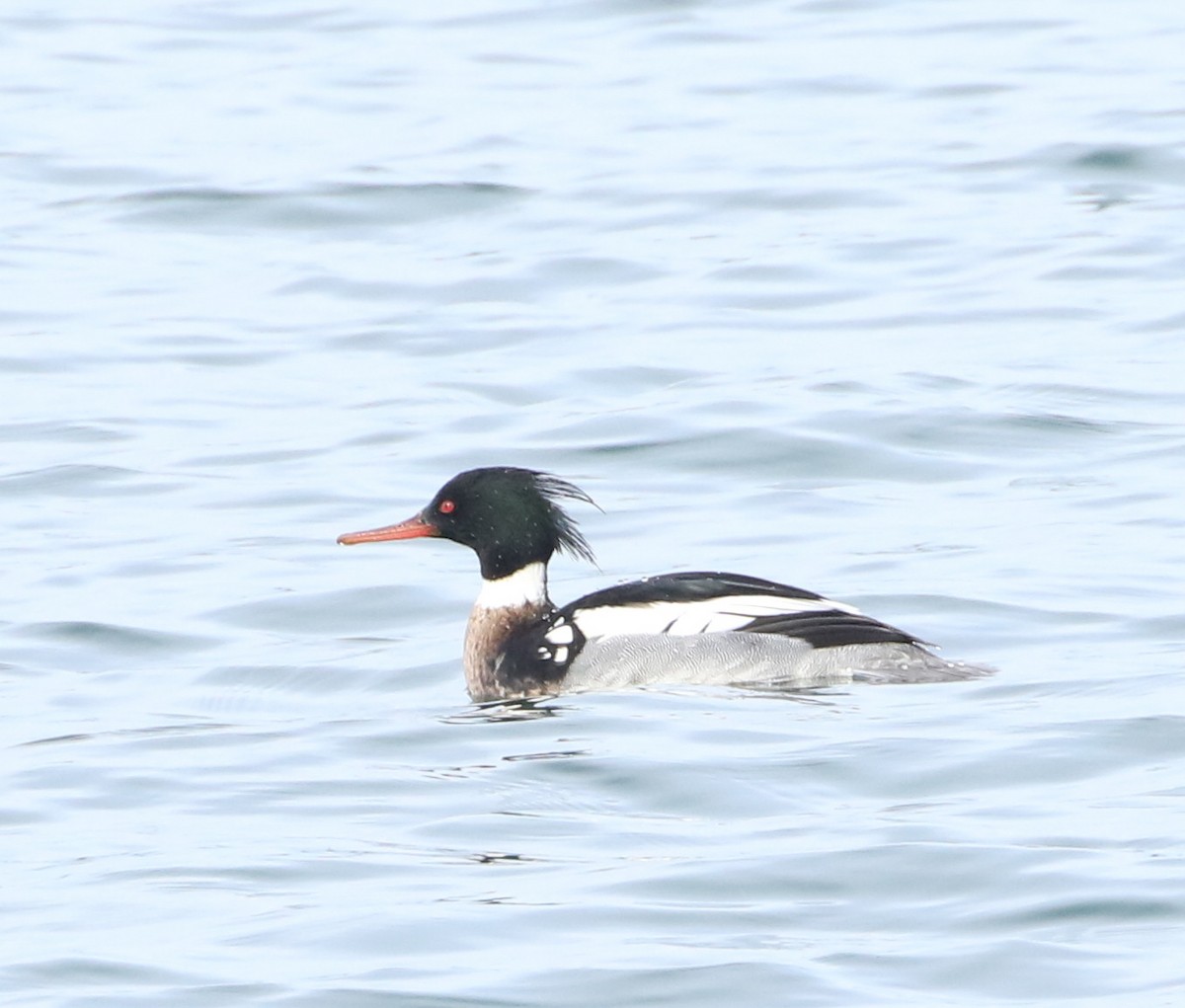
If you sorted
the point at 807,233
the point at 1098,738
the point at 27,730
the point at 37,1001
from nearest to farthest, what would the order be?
the point at 37,1001, the point at 1098,738, the point at 27,730, the point at 807,233

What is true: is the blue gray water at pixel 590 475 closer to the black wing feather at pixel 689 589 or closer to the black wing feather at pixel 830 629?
the black wing feather at pixel 830 629

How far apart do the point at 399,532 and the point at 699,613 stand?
4.44 feet

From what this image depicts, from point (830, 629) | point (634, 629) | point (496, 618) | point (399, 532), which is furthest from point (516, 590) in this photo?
point (830, 629)

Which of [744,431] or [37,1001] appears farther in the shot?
[744,431]

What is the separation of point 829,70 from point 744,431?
10.4 meters

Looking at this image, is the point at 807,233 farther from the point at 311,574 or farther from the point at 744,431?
the point at 311,574

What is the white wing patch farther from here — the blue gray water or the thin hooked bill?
the thin hooked bill

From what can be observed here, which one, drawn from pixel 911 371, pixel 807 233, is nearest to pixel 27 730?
pixel 911 371

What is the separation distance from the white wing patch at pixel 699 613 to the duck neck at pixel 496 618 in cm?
43

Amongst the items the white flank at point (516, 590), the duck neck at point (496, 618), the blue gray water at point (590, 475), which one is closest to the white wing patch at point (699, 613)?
the blue gray water at point (590, 475)

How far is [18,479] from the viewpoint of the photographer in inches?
524

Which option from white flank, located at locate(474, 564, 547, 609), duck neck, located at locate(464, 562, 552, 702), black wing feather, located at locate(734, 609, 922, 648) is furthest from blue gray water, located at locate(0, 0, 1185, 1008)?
white flank, located at locate(474, 564, 547, 609)

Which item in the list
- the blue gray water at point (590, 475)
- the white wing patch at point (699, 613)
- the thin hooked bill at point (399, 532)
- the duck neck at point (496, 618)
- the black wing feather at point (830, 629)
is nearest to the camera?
the blue gray water at point (590, 475)

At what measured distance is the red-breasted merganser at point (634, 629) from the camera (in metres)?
9.62
